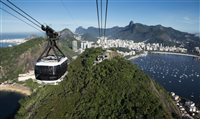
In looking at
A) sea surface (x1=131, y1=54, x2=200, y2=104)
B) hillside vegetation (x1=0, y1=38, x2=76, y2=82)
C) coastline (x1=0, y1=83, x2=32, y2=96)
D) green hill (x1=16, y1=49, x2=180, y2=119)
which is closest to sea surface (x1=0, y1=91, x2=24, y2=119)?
coastline (x1=0, y1=83, x2=32, y2=96)

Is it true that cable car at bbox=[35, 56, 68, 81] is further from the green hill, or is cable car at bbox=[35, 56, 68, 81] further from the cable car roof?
the green hill

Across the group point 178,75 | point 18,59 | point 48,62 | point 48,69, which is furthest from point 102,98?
Result: point 178,75

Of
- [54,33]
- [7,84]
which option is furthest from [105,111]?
[7,84]

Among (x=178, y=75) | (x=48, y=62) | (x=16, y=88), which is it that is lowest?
(x=178, y=75)

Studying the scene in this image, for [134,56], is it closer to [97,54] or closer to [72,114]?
[97,54]

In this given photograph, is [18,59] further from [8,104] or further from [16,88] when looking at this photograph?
[8,104]

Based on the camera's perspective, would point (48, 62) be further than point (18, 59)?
No
